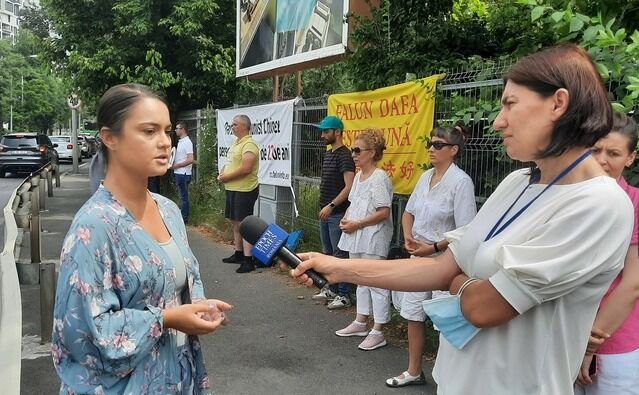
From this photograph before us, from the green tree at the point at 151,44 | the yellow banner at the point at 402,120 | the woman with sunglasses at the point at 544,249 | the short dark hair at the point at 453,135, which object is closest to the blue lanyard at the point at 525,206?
the woman with sunglasses at the point at 544,249

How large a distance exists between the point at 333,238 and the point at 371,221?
1.16 meters

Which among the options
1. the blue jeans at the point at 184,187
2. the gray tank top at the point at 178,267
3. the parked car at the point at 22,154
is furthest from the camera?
the parked car at the point at 22,154

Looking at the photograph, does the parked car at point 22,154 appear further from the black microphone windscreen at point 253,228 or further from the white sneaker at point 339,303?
the black microphone windscreen at point 253,228

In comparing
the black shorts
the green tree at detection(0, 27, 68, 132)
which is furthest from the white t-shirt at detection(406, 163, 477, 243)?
the green tree at detection(0, 27, 68, 132)

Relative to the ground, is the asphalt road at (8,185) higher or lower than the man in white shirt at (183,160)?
lower

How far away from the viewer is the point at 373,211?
500 centimetres

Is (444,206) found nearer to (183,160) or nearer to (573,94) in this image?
(573,94)

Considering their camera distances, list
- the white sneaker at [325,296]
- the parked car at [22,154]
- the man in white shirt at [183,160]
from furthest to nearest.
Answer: the parked car at [22,154], the man in white shirt at [183,160], the white sneaker at [325,296]

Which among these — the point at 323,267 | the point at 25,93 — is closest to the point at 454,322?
the point at 323,267

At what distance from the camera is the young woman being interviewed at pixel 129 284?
184cm

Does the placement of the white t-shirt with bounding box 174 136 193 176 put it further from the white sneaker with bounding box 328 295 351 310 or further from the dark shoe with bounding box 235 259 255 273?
the white sneaker with bounding box 328 295 351 310

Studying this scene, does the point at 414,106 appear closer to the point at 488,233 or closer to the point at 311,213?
the point at 311,213

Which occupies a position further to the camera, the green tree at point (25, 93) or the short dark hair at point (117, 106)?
the green tree at point (25, 93)

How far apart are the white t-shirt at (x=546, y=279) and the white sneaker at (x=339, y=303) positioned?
441 cm
